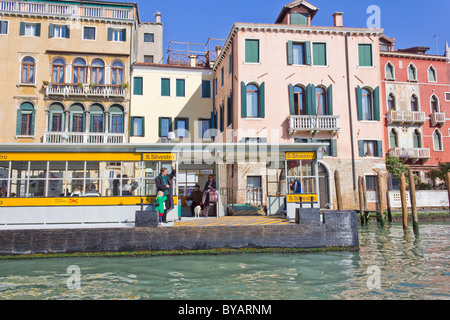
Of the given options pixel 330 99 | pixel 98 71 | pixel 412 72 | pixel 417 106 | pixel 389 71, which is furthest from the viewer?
pixel 412 72

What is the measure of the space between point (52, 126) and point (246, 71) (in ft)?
44.2

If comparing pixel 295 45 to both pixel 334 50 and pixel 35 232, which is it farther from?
pixel 35 232

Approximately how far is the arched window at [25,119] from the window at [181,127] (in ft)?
31.4

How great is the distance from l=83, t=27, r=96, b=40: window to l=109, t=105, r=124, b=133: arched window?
5.03 m

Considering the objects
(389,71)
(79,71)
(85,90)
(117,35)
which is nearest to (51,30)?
(79,71)

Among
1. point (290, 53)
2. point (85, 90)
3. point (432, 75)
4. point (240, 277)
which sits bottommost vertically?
point (240, 277)

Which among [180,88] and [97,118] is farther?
[180,88]

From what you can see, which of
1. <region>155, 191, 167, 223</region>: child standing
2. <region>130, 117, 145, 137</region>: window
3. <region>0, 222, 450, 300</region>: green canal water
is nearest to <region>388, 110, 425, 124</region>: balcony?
<region>0, 222, 450, 300</region>: green canal water

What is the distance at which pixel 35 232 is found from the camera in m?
11.1

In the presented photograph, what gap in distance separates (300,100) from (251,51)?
4.40 meters

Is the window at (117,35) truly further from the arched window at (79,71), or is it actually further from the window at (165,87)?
the window at (165,87)

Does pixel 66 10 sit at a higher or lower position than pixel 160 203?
higher

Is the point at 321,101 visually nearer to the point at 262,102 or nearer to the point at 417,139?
the point at 262,102

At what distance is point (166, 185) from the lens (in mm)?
11820
